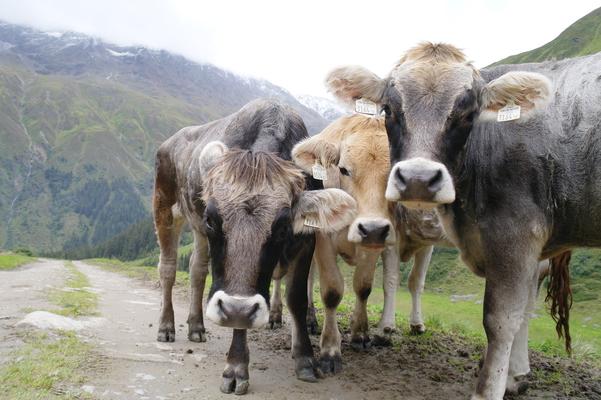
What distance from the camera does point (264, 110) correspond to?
7.13 meters

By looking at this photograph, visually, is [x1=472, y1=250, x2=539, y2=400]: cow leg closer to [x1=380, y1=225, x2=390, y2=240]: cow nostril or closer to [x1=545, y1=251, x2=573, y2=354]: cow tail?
[x1=380, y1=225, x2=390, y2=240]: cow nostril

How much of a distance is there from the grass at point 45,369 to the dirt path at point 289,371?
10.3 inches

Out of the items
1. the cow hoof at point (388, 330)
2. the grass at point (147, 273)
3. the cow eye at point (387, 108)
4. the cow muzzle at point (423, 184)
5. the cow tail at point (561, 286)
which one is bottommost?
the grass at point (147, 273)

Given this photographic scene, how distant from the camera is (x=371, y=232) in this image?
5.81m

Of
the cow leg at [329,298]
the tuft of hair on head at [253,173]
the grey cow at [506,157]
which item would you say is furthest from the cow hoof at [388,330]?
the tuft of hair on head at [253,173]

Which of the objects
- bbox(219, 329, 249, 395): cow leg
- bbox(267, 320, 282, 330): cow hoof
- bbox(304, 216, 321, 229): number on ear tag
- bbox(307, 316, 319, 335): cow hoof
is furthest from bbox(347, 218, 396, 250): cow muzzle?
bbox(267, 320, 282, 330): cow hoof

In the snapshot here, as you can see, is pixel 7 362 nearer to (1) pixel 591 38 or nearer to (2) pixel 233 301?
(2) pixel 233 301

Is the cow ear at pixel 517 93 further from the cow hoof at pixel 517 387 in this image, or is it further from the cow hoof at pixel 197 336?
the cow hoof at pixel 197 336

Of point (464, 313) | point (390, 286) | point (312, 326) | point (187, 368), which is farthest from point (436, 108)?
point (464, 313)

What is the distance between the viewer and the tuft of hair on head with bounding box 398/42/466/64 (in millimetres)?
5258

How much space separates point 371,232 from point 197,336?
13.4ft

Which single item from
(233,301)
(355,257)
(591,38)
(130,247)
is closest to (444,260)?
(355,257)

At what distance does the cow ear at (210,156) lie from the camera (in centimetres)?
611

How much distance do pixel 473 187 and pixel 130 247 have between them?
14434 cm
